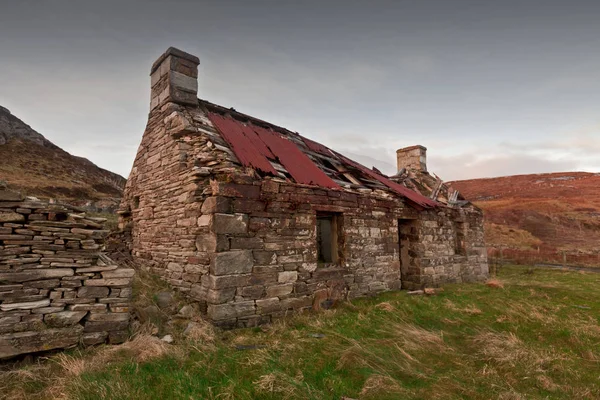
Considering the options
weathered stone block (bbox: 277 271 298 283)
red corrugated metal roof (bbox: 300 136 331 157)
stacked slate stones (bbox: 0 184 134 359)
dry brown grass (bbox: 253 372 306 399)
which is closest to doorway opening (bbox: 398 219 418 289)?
red corrugated metal roof (bbox: 300 136 331 157)

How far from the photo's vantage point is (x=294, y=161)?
317 inches

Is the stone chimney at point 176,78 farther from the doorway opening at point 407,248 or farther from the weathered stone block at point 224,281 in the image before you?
the doorway opening at point 407,248

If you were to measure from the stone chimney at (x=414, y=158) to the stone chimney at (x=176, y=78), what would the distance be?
37.6 feet

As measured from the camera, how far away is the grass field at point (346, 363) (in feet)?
10.6

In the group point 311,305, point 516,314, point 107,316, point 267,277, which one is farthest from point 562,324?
point 107,316

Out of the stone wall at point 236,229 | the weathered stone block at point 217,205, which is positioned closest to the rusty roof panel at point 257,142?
the stone wall at point 236,229

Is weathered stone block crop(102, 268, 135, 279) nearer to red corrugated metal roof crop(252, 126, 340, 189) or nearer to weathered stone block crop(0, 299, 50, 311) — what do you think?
weathered stone block crop(0, 299, 50, 311)

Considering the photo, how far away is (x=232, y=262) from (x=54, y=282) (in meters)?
2.50

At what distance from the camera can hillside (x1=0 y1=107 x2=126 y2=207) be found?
20.4 m

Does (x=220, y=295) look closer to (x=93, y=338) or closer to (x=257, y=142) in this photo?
(x=93, y=338)

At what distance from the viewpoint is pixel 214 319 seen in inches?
204

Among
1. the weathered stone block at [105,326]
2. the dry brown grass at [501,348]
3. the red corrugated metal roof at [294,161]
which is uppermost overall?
the red corrugated metal roof at [294,161]

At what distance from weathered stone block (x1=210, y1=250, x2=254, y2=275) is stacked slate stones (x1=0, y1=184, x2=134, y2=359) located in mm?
1293

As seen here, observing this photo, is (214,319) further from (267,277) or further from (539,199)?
(539,199)
